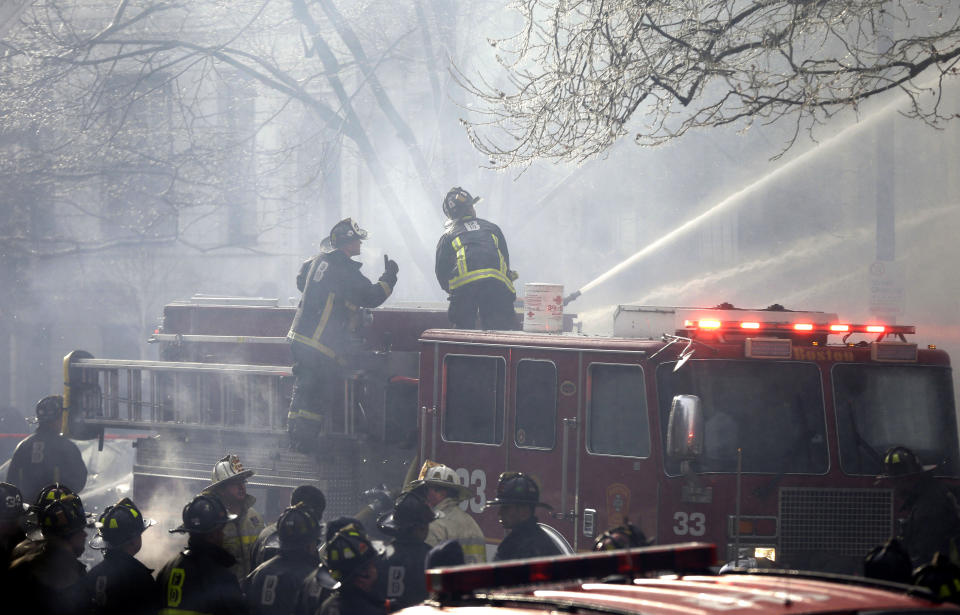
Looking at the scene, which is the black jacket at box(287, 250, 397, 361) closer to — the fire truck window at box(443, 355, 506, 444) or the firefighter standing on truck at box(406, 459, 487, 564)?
the fire truck window at box(443, 355, 506, 444)

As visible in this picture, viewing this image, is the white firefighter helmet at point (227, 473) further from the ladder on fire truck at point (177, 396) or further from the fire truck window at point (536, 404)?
the fire truck window at point (536, 404)

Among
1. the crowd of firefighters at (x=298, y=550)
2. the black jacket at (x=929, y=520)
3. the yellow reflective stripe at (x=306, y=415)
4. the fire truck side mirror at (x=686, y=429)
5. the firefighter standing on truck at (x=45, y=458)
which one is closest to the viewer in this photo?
the crowd of firefighters at (x=298, y=550)

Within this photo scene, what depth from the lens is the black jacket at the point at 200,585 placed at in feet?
15.0

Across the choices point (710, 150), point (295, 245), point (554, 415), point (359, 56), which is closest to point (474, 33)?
point (359, 56)

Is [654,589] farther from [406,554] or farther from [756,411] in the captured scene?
[756,411]

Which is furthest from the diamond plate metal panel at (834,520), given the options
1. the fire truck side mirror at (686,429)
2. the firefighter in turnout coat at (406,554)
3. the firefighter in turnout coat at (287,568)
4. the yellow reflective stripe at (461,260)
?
the yellow reflective stripe at (461,260)

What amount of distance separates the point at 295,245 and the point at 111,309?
612cm

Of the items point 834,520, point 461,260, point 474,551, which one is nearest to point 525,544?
point 474,551

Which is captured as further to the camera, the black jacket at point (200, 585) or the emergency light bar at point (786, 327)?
the emergency light bar at point (786, 327)

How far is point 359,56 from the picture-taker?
703 inches

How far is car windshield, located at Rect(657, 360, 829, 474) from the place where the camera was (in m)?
5.66

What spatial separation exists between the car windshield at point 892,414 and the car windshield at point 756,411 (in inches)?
5.4

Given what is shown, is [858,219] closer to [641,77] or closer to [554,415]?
[641,77]

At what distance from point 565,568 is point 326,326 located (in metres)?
4.89
